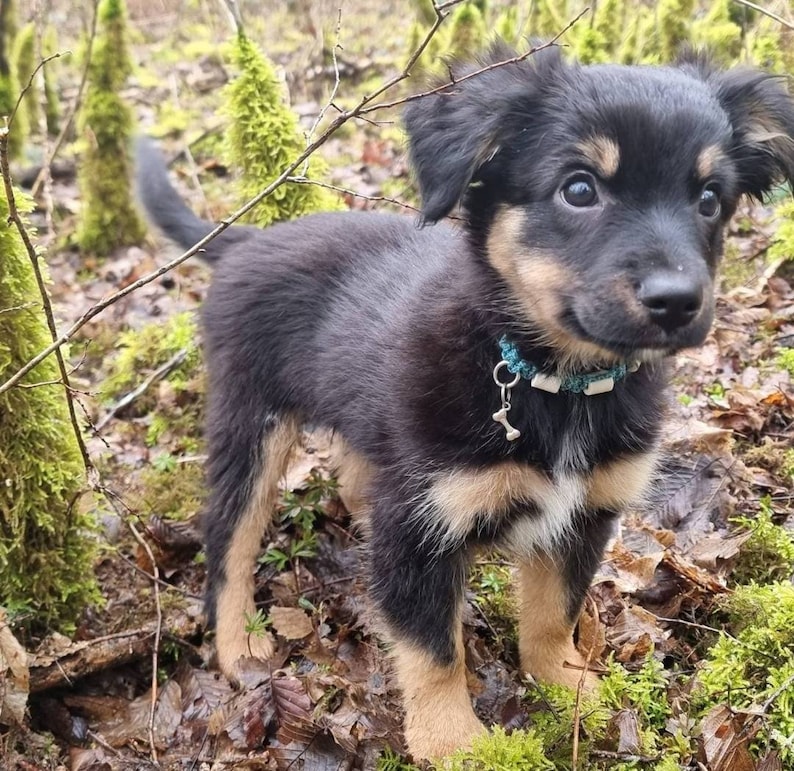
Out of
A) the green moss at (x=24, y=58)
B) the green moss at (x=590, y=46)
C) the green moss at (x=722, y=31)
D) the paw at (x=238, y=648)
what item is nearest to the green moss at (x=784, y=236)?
the green moss at (x=722, y=31)

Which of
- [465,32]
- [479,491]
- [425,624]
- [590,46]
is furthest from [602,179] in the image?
[465,32]

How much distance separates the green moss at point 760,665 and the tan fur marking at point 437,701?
934mm

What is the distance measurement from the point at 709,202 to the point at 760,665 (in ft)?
5.94

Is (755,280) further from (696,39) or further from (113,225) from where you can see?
(113,225)

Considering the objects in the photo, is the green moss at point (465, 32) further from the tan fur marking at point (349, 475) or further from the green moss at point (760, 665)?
the green moss at point (760, 665)

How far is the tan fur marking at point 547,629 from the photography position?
3467mm

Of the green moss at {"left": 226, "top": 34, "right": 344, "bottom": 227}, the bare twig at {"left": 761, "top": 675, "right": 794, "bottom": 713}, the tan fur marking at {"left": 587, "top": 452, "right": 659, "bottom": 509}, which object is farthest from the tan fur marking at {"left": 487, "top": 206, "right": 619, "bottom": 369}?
the green moss at {"left": 226, "top": 34, "right": 344, "bottom": 227}

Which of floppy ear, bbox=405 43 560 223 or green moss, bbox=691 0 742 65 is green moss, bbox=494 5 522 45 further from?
floppy ear, bbox=405 43 560 223

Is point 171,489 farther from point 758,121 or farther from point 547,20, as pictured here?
point 547,20

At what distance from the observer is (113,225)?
822 cm

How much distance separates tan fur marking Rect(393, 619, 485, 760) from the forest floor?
0.67 ft

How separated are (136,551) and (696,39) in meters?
6.92

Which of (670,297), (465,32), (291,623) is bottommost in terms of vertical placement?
(291,623)

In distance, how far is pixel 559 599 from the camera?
11.4ft
